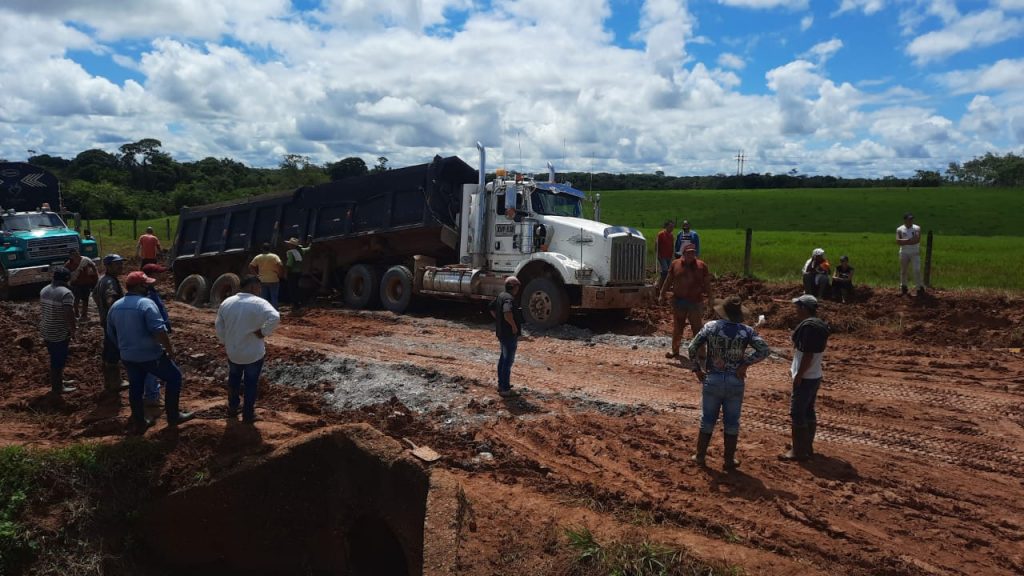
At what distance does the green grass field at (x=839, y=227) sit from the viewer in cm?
1742

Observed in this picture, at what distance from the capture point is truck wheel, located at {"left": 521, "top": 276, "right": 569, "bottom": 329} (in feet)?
38.2

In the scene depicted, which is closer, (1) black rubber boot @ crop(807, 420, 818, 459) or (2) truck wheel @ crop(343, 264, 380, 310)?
(1) black rubber boot @ crop(807, 420, 818, 459)

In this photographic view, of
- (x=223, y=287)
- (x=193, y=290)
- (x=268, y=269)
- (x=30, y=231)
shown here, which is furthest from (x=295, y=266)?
(x=30, y=231)

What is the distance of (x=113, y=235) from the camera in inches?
1515

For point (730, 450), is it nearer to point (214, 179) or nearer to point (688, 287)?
point (688, 287)

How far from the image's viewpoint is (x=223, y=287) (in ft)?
51.9

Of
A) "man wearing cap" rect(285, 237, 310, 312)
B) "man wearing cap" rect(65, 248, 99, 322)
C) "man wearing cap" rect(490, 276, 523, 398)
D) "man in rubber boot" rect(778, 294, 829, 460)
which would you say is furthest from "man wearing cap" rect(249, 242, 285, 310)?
"man in rubber boot" rect(778, 294, 829, 460)

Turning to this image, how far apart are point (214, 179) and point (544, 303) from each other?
207ft

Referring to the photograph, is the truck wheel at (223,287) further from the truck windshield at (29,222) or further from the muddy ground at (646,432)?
the truck windshield at (29,222)

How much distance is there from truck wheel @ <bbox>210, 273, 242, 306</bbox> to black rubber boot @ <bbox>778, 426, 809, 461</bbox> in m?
13.0

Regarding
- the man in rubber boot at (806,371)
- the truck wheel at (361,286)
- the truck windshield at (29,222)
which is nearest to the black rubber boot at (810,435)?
the man in rubber boot at (806,371)

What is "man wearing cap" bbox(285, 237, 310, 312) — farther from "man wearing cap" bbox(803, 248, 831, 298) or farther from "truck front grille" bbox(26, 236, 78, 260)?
"man wearing cap" bbox(803, 248, 831, 298)

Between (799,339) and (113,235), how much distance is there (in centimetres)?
4071

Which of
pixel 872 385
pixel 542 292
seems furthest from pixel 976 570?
pixel 542 292
